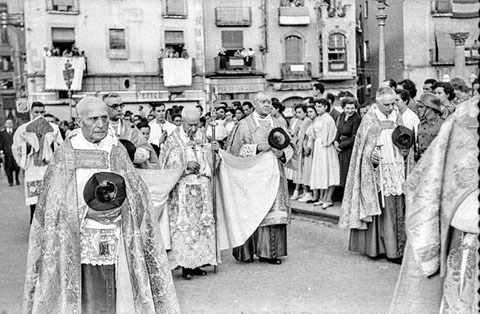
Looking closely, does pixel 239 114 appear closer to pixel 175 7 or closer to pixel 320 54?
Answer: pixel 175 7

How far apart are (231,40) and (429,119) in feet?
95.8

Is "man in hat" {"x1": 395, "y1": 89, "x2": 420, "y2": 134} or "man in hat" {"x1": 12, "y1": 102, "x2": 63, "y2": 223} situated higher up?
"man in hat" {"x1": 395, "y1": 89, "x2": 420, "y2": 134}

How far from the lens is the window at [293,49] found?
36219mm

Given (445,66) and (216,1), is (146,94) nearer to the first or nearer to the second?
(216,1)

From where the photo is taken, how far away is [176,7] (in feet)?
111

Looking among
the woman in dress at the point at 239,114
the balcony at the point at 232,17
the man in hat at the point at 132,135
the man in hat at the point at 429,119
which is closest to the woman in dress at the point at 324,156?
the woman in dress at the point at 239,114

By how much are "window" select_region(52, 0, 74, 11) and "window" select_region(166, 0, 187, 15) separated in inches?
183

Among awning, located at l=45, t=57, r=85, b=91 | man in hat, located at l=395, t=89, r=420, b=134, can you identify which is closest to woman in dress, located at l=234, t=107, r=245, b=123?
man in hat, located at l=395, t=89, r=420, b=134

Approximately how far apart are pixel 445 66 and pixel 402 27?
303cm

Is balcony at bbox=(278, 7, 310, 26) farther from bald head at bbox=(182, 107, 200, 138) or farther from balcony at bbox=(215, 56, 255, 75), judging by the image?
bald head at bbox=(182, 107, 200, 138)

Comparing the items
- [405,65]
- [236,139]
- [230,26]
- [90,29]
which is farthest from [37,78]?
[236,139]

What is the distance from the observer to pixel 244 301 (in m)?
6.17

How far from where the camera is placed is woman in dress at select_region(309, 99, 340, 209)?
36.7 feet

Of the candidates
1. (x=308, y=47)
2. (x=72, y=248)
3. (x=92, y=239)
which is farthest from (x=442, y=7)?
(x=72, y=248)
